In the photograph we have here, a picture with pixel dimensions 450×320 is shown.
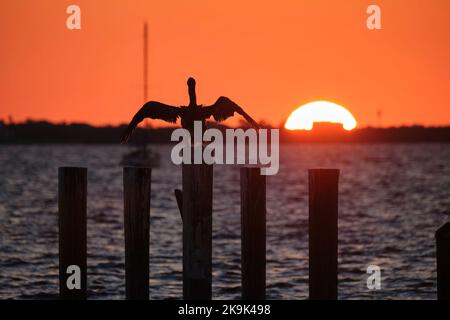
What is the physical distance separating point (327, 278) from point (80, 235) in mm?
2792

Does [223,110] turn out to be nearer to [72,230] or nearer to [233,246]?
[72,230]

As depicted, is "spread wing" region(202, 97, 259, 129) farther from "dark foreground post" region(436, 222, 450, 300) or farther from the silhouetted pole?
"dark foreground post" region(436, 222, 450, 300)

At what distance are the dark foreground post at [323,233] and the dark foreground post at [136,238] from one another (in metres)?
1.78

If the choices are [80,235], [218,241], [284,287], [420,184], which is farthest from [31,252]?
[420,184]

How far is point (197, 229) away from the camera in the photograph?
898 cm

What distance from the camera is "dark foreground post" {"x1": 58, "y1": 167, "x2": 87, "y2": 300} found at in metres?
10.0

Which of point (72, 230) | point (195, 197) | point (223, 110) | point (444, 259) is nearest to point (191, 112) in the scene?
point (223, 110)

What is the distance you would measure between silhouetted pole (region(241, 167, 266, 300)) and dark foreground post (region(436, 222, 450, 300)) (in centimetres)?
184

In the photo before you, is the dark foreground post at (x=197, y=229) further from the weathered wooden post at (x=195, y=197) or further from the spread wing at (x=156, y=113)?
the spread wing at (x=156, y=113)

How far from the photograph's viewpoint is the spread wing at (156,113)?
951 centimetres

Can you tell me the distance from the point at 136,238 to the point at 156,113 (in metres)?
1.37

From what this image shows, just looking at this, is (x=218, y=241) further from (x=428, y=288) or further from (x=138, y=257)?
(x=138, y=257)

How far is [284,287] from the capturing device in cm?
1764

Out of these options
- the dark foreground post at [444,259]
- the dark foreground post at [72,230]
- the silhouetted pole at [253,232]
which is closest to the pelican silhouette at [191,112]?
the silhouetted pole at [253,232]
